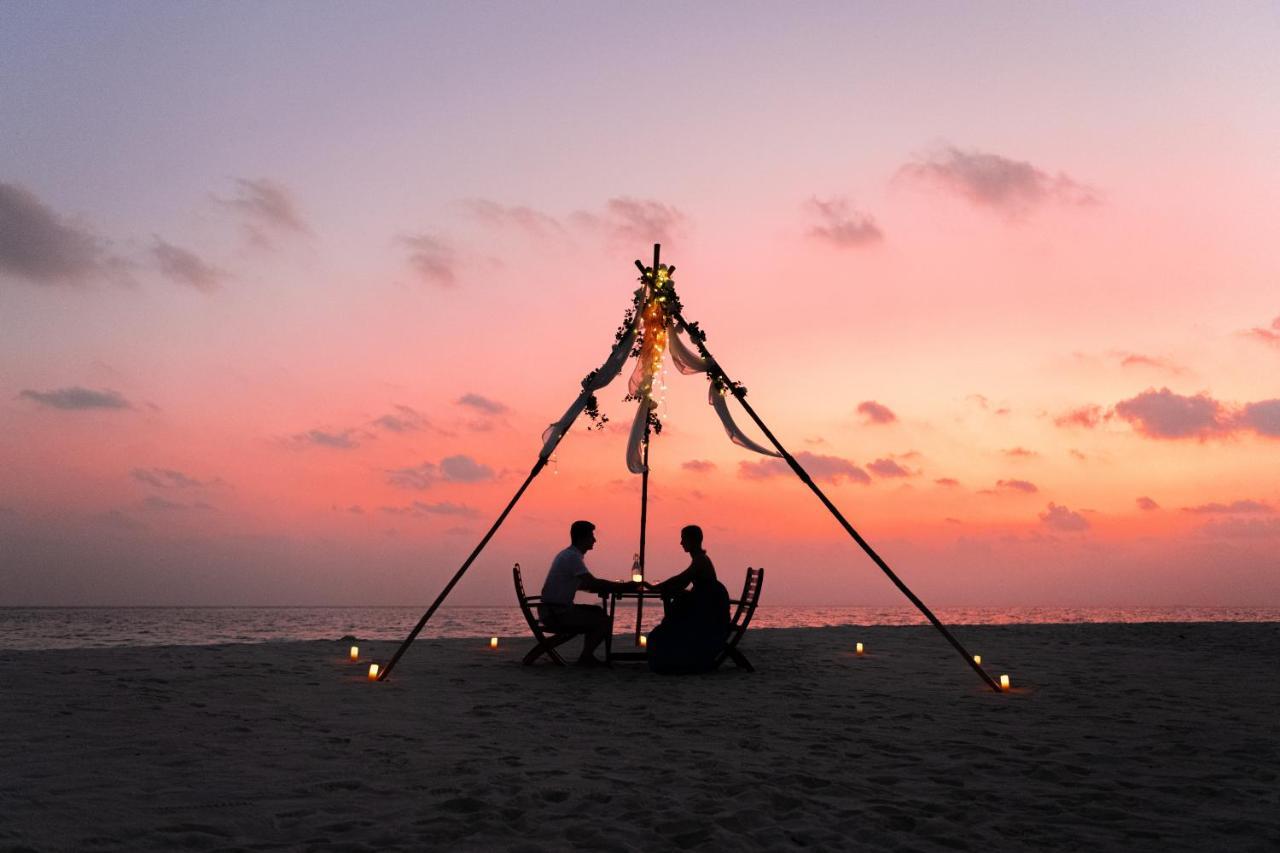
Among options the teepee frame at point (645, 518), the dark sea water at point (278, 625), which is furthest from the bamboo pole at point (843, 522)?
the dark sea water at point (278, 625)

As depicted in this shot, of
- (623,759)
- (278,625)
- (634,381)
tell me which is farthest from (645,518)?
(278,625)

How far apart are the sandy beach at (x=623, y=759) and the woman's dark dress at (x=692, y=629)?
1.03 ft

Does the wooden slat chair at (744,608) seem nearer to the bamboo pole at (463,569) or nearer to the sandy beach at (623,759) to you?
the sandy beach at (623,759)

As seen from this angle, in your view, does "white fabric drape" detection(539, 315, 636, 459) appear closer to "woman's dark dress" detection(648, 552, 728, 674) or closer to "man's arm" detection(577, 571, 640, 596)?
"man's arm" detection(577, 571, 640, 596)

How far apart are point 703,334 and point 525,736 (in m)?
6.09

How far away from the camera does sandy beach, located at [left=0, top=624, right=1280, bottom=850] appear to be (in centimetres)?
399

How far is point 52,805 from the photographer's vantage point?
419 cm

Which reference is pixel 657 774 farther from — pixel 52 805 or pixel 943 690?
pixel 943 690

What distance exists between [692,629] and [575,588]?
1.40 meters

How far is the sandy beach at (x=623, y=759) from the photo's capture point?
13.1ft

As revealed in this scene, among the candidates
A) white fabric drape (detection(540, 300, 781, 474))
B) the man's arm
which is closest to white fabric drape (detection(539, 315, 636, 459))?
white fabric drape (detection(540, 300, 781, 474))

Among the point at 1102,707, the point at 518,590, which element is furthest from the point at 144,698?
the point at 1102,707

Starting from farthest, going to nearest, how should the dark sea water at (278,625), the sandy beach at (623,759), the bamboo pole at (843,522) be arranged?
the dark sea water at (278,625) → the bamboo pole at (843,522) → the sandy beach at (623,759)

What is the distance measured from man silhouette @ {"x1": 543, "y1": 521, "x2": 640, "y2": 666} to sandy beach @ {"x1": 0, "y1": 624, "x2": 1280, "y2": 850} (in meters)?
0.55
